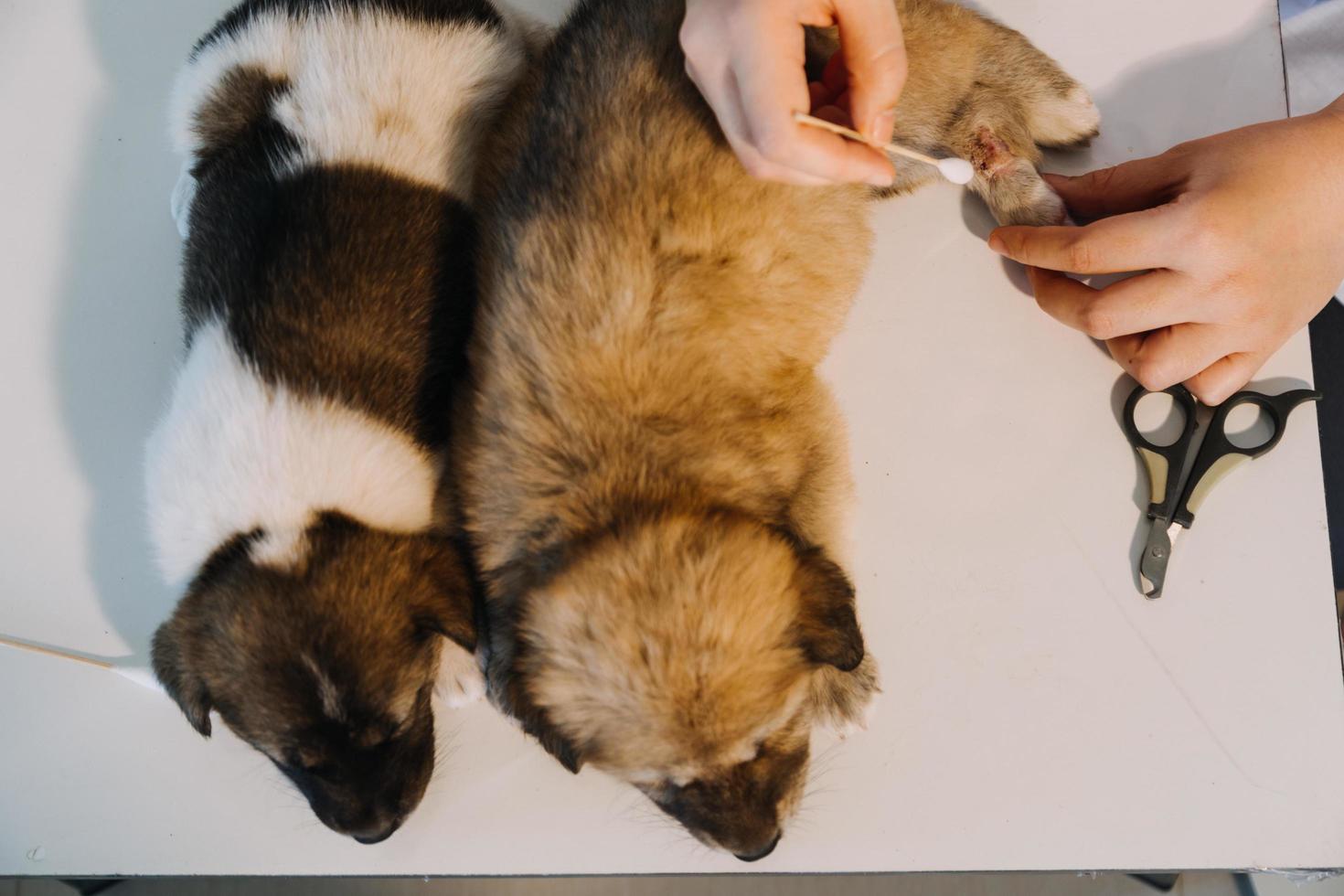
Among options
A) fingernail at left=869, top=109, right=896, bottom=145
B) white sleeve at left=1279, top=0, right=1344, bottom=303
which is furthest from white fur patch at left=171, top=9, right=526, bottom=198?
white sleeve at left=1279, top=0, right=1344, bottom=303

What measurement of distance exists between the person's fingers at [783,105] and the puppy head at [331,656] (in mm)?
792

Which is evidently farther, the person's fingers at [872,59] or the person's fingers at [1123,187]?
the person's fingers at [1123,187]

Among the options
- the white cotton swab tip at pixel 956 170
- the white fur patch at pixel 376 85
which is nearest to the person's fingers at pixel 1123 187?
the white cotton swab tip at pixel 956 170

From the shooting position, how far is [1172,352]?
135 cm

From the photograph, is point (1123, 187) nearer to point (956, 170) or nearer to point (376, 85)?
point (956, 170)

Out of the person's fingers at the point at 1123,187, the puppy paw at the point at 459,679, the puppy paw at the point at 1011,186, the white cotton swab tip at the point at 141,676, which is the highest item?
the person's fingers at the point at 1123,187

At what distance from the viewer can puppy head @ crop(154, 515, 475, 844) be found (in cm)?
124

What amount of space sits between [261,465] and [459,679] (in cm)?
46

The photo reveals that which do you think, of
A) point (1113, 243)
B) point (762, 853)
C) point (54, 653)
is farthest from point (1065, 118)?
point (54, 653)

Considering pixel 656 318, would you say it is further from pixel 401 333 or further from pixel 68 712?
pixel 68 712

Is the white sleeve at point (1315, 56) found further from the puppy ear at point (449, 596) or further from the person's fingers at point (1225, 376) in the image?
the puppy ear at point (449, 596)

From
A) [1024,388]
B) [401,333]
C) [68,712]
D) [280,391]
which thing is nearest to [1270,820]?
[1024,388]

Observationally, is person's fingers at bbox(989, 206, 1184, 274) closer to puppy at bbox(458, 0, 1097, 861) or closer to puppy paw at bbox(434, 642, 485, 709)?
puppy at bbox(458, 0, 1097, 861)

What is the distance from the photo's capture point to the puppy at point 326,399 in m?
1.27
